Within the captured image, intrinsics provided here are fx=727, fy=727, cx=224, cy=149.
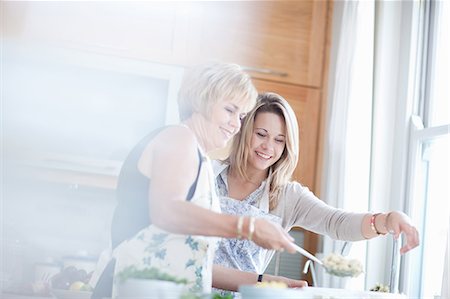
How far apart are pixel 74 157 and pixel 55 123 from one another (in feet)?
0.75

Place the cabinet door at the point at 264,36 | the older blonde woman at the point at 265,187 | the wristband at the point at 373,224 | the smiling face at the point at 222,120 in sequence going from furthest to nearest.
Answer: the cabinet door at the point at 264,36
the older blonde woman at the point at 265,187
the wristband at the point at 373,224
the smiling face at the point at 222,120

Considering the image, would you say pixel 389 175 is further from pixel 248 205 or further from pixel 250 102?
pixel 250 102

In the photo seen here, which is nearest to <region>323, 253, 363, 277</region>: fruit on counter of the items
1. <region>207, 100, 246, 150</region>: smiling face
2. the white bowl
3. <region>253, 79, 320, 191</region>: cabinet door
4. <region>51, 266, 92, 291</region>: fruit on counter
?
<region>207, 100, 246, 150</region>: smiling face

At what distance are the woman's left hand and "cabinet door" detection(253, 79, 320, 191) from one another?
4.88 ft

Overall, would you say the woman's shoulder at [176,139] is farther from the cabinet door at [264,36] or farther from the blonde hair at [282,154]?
the cabinet door at [264,36]

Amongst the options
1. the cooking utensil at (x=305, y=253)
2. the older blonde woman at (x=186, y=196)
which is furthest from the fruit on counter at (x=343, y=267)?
the older blonde woman at (x=186, y=196)

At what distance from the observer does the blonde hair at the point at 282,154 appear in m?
2.04

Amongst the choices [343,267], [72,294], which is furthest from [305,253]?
[72,294]

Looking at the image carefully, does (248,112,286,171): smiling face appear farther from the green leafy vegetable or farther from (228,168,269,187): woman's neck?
the green leafy vegetable

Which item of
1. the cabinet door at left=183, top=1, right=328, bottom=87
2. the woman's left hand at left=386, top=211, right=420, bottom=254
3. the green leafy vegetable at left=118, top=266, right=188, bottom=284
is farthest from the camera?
the cabinet door at left=183, top=1, right=328, bottom=87

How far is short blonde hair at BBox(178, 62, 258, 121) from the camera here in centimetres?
139

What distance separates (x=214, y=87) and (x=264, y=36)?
194 centimetres

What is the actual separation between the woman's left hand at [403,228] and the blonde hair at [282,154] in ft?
1.25

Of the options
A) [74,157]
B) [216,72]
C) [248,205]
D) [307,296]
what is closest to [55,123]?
[74,157]
